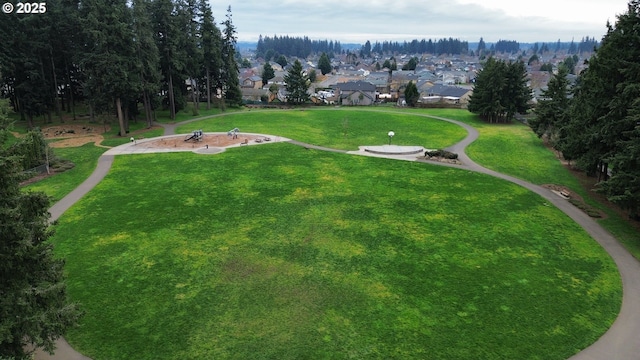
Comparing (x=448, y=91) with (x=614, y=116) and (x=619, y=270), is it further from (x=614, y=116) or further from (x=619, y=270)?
(x=619, y=270)

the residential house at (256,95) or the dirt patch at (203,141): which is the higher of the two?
the residential house at (256,95)

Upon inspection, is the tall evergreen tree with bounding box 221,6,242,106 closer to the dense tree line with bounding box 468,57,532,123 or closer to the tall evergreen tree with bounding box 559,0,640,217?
the dense tree line with bounding box 468,57,532,123

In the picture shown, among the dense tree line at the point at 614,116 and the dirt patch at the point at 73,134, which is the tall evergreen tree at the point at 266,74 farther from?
the dense tree line at the point at 614,116

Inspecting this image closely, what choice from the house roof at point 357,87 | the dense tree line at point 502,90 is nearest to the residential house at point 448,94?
the house roof at point 357,87

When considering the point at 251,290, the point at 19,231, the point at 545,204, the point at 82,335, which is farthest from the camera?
the point at 545,204

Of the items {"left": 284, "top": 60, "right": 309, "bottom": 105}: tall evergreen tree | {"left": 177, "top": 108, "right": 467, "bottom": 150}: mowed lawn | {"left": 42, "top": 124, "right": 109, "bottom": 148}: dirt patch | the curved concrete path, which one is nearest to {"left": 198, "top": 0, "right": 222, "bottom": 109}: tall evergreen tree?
{"left": 177, "top": 108, "right": 467, "bottom": 150}: mowed lawn

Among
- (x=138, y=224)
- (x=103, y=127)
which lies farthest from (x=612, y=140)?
(x=103, y=127)

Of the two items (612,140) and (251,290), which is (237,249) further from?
(612,140)
